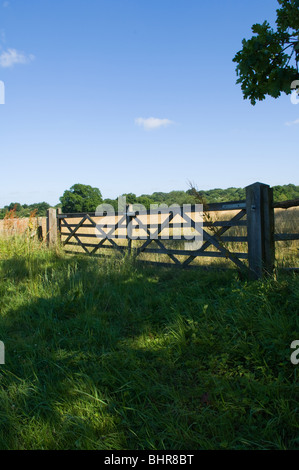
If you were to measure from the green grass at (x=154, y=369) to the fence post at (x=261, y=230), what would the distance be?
18.7 inches

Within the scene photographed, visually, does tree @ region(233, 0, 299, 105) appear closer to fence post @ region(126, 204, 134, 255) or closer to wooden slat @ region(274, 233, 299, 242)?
wooden slat @ region(274, 233, 299, 242)

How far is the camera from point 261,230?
5191 mm

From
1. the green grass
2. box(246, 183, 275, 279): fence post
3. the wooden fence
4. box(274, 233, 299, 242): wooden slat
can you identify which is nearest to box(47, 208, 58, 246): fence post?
the wooden fence

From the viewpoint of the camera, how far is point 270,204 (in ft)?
17.0

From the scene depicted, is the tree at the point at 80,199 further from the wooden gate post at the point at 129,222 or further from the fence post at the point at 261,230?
the fence post at the point at 261,230

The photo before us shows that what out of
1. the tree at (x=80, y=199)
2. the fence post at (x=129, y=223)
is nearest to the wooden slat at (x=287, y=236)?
the fence post at (x=129, y=223)

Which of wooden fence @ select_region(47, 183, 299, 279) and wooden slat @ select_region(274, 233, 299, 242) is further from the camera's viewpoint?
wooden fence @ select_region(47, 183, 299, 279)

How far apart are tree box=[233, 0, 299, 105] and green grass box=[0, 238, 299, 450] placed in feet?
8.92

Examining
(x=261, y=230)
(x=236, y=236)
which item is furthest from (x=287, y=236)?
(x=236, y=236)

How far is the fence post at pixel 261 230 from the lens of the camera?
5127 mm

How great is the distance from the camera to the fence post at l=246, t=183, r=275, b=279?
5.13m

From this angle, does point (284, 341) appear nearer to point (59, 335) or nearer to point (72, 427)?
point (72, 427)

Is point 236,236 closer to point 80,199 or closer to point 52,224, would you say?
point 52,224
